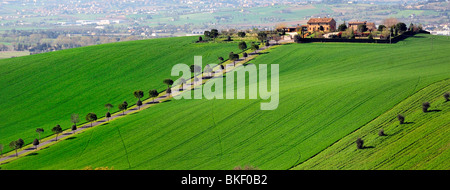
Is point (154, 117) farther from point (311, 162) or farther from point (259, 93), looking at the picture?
point (311, 162)

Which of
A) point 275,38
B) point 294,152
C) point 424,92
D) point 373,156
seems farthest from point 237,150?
point 275,38

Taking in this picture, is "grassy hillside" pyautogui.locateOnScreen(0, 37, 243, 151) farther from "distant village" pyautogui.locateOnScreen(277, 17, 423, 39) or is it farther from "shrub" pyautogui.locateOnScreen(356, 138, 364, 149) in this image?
"shrub" pyautogui.locateOnScreen(356, 138, 364, 149)

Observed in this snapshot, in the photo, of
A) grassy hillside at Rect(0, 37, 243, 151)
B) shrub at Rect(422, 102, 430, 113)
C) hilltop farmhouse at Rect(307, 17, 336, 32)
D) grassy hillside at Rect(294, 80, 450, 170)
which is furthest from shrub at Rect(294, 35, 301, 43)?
shrub at Rect(422, 102, 430, 113)

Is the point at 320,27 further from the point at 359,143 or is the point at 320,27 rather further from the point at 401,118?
the point at 359,143

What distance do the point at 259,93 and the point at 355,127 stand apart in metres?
22.0

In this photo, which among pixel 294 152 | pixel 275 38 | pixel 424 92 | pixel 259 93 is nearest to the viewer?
pixel 294 152

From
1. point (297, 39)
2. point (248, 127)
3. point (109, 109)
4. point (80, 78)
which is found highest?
point (297, 39)

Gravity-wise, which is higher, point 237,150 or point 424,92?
point 424,92

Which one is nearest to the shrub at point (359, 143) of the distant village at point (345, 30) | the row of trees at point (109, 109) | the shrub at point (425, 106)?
the shrub at point (425, 106)

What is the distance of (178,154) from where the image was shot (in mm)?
62156

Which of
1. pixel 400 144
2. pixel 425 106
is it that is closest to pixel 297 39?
pixel 425 106

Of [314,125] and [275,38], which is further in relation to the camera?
[275,38]

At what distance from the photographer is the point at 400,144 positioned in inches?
2192

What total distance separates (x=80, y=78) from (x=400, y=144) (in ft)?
238
